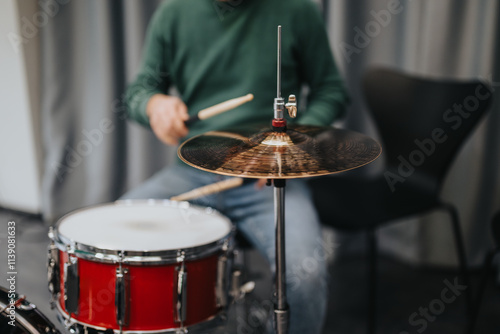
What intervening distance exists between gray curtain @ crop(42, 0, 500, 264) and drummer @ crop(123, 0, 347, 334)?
0.60 meters

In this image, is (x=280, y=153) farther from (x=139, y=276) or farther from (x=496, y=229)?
(x=496, y=229)

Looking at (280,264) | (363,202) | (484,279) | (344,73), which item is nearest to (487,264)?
(484,279)

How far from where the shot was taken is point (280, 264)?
1062 millimetres

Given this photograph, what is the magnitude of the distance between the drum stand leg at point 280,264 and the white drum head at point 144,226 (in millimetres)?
167

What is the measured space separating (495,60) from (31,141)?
208cm

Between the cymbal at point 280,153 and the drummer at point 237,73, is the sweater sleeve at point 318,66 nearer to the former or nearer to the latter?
the drummer at point 237,73

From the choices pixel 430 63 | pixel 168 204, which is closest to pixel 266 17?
pixel 168 204

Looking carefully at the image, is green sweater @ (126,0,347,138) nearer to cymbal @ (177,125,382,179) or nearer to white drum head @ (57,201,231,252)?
white drum head @ (57,201,231,252)

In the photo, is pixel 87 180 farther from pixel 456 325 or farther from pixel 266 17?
pixel 456 325

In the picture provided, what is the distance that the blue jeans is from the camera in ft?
4.20

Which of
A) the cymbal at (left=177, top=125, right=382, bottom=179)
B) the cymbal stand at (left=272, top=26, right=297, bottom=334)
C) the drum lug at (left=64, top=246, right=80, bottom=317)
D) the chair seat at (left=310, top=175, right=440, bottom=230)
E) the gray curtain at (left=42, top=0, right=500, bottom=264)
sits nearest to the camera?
the cymbal at (left=177, top=125, right=382, bottom=179)

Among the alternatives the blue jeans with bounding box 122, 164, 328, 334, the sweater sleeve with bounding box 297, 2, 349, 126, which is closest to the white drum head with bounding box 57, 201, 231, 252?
the blue jeans with bounding box 122, 164, 328, 334

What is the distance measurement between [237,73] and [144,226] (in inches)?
21.5

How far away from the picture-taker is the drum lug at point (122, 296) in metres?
1.08
